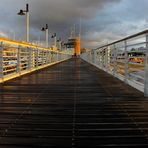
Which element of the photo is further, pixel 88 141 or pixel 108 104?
pixel 108 104

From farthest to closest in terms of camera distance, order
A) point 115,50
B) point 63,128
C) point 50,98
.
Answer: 1. point 115,50
2. point 50,98
3. point 63,128

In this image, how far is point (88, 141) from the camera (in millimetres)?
2924

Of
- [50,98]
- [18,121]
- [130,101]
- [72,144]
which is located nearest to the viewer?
[72,144]

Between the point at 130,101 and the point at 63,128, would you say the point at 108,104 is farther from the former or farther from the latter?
the point at 63,128

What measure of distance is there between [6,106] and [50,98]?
108 centimetres

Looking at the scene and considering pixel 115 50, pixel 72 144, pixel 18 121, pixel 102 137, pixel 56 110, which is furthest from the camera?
pixel 115 50

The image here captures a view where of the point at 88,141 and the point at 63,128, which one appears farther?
the point at 63,128

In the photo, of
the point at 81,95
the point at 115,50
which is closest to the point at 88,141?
the point at 81,95

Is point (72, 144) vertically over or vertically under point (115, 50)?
under

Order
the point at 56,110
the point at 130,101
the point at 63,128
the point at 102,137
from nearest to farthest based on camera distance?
the point at 102,137 < the point at 63,128 < the point at 56,110 < the point at 130,101

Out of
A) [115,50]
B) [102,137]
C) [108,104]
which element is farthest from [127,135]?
[115,50]

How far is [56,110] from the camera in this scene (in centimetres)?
440

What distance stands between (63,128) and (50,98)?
2232 mm

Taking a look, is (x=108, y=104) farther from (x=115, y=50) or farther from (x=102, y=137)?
(x=115, y=50)
